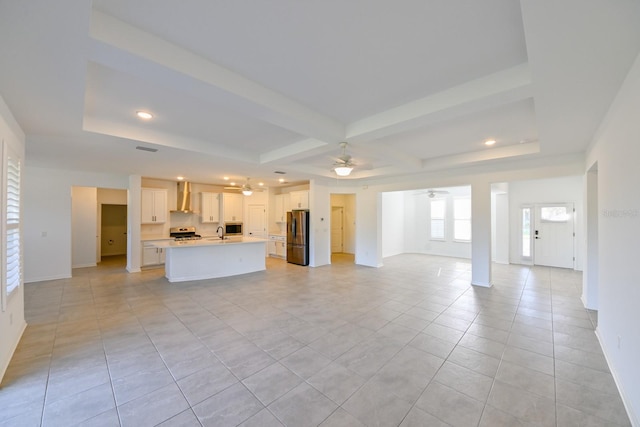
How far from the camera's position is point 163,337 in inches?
123

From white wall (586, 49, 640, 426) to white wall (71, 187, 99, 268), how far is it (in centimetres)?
1060

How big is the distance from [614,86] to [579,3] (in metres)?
1.42

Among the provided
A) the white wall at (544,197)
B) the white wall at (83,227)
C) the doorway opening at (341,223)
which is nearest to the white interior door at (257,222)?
the doorway opening at (341,223)

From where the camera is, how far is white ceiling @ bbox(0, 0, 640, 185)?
4.99ft

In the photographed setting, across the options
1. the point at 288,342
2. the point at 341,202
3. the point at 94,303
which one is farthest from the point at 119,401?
the point at 341,202

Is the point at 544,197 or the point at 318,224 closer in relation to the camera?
the point at 544,197

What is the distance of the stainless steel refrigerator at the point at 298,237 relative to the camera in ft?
25.3

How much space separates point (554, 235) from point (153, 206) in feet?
37.7

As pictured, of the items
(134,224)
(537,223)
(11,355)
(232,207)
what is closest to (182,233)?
(134,224)

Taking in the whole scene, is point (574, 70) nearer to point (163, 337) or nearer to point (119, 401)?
point (119, 401)

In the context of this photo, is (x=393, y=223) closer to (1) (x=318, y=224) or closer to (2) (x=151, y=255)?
(1) (x=318, y=224)

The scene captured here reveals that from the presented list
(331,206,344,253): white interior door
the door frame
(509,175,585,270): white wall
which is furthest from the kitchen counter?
the door frame

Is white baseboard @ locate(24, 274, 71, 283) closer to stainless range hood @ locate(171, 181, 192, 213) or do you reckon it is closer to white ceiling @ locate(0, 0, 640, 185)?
stainless range hood @ locate(171, 181, 192, 213)

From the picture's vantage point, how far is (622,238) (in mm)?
2131
